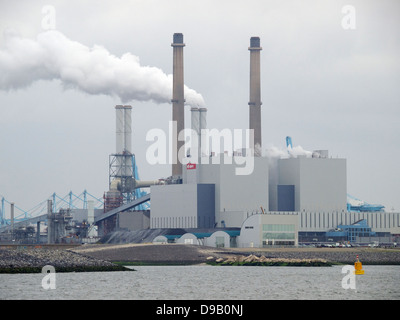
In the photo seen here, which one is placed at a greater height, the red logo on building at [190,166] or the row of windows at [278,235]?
the red logo on building at [190,166]

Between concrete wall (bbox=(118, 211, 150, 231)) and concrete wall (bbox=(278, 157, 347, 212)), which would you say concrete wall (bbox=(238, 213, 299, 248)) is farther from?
concrete wall (bbox=(118, 211, 150, 231))

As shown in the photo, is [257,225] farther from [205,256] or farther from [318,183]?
[318,183]

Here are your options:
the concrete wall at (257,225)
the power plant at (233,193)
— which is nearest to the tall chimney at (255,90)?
the power plant at (233,193)

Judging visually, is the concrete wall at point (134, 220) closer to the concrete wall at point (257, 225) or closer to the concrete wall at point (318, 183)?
the concrete wall at point (318, 183)

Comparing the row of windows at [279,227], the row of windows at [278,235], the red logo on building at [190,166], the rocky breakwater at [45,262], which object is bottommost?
the rocky breakwater at [45,262]

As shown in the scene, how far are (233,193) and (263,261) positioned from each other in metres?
41.1

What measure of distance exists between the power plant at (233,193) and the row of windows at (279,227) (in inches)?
219

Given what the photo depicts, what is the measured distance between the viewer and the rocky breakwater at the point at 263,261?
351 ft

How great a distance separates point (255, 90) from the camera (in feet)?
536

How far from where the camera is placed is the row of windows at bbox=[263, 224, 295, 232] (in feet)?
433

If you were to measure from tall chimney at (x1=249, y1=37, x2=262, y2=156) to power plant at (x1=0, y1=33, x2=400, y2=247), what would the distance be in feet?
0.50

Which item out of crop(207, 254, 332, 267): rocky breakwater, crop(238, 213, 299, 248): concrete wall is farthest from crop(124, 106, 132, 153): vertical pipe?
crop(207, 254, 332, 267): rocky breakwater

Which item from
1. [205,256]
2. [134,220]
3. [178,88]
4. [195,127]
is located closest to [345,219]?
[195,127]
